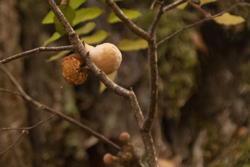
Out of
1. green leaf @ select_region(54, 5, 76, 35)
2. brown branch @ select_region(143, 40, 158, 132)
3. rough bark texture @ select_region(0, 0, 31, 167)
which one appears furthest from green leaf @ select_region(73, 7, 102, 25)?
rough bark texture @ select_region(0, 0, 31, 167)

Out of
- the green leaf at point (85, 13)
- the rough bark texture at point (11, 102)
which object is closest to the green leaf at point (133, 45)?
the green leaf at point (85, 13)

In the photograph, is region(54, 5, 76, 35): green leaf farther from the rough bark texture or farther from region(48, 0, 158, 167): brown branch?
the rough bark texture

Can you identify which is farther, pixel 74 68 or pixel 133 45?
pixel 133 45

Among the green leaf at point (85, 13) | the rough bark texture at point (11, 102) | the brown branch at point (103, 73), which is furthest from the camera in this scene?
the rough bark texture at point (11, 102)

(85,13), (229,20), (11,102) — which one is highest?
(85,13)

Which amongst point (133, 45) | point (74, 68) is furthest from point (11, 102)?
point (74, 68)

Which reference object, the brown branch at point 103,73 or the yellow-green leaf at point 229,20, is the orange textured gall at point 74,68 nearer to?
the brown branch at point 103,73

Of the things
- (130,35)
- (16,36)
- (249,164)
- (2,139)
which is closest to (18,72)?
(16,36)

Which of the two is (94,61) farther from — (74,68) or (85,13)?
(85,13)
